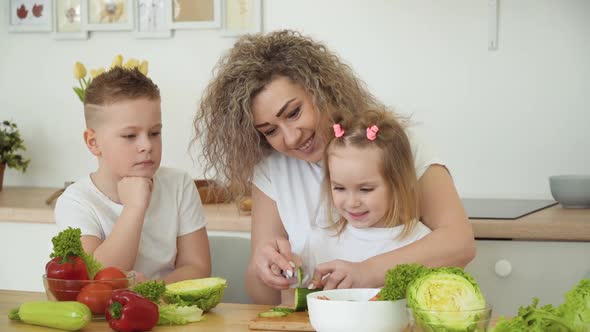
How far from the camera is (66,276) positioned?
1.55 meters

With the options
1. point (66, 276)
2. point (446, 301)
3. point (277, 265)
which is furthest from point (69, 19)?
point (446, 301)

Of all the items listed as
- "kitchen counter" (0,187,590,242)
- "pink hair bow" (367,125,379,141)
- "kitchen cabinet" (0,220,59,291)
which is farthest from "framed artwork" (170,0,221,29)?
"pink hair bow" (367,125,379,141)

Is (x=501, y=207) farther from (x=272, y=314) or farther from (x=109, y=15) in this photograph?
(x=109, y=15)

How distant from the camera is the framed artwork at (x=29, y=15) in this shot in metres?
3.34

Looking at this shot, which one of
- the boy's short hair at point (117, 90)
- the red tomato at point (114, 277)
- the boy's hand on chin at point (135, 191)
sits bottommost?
the red tomato at point (114, 277)

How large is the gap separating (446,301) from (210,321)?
0.48 meters

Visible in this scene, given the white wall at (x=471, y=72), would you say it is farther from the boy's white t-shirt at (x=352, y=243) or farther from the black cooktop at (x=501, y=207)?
the boy's white t-shirt at (x=352, y=243)

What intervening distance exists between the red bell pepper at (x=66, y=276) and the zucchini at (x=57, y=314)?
0.15 feet

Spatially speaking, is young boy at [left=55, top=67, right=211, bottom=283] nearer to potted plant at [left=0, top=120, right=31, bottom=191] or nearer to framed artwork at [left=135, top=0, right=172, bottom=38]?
framed artwork at [left=135, top=0, right=172, bottom=38]

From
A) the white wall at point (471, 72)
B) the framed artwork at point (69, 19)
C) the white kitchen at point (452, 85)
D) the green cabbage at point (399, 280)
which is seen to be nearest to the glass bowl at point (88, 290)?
the green cabbage at point (399, 280)

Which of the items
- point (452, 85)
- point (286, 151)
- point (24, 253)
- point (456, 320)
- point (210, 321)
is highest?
point (452, 85)

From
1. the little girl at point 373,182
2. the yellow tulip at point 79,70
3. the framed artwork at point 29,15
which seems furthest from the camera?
the framed artwork at point 29,15

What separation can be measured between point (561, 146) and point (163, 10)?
1455 mm

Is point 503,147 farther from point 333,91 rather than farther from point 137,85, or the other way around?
point 137,85
